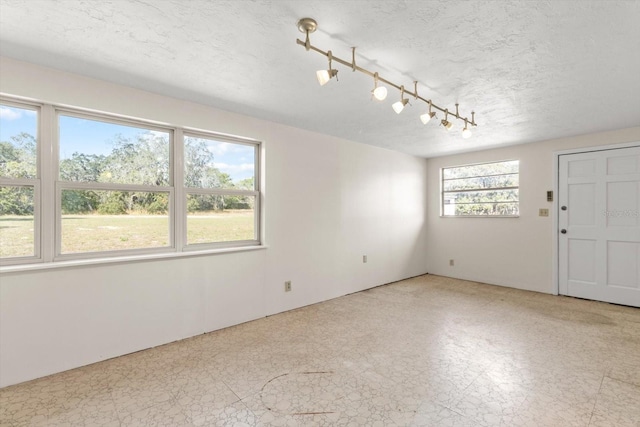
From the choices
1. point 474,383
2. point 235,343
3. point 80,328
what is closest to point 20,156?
point 80,328

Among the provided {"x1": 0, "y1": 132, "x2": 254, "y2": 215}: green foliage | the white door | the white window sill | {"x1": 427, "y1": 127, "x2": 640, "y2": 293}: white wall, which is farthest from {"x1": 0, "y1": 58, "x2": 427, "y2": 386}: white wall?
the white door

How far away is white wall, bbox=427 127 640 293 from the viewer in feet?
14.8

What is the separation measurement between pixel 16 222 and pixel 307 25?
2555mm

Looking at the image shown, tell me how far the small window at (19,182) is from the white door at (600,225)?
6.11m

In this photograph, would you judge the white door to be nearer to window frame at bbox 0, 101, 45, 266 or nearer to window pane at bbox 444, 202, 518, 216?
window pane at bbox 444, 202, 518, 216

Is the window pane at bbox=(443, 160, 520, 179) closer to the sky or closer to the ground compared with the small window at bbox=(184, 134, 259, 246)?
closer to the sky

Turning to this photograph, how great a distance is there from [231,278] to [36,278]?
61.7 inches

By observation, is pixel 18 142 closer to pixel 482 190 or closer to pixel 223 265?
pixel 223 265

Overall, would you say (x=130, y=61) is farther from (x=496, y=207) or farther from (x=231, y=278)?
(x=496, y=207)

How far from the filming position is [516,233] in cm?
484

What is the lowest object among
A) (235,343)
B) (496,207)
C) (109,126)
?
(235,343)

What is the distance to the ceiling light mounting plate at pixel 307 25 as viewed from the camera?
1.69 metres

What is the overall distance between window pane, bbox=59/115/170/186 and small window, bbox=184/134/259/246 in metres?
0.25

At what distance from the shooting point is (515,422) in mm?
1771
